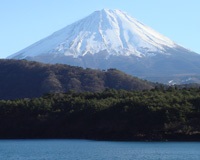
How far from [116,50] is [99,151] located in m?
125

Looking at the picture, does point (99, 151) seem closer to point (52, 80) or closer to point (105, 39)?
point (52, 80)

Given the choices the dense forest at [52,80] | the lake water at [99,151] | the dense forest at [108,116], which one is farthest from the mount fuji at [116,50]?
the lake water at [99,151]

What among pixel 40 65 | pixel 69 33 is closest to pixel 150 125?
pixel 40 65

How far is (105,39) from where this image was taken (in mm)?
162875

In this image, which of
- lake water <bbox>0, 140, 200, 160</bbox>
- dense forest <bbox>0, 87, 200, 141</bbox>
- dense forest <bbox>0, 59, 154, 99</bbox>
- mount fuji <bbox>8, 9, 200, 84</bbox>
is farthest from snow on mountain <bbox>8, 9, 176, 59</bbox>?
lake water <bbox>0, 140, 200, 160</bbox>

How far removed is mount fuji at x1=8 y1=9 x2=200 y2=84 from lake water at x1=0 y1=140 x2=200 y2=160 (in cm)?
10868

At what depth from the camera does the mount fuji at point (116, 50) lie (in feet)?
514

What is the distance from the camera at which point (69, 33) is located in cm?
16562

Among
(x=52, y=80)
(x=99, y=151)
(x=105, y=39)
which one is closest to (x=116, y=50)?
(x=105, y=39)

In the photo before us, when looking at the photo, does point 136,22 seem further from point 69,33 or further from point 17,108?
point 17,108

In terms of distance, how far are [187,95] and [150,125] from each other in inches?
300

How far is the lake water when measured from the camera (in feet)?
117

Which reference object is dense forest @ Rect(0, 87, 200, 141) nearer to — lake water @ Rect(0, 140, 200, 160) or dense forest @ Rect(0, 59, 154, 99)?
lake water @ Rect(0, 140, 200, 160)

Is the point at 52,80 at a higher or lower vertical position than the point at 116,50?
lower
